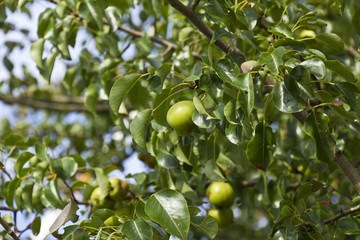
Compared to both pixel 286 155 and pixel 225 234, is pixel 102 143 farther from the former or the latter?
pixel 286 155

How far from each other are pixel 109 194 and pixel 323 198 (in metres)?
0.89

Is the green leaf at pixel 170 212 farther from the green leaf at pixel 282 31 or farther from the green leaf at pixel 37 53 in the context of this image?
the green leaf at pixel 37 53

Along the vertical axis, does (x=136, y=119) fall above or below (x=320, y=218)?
above

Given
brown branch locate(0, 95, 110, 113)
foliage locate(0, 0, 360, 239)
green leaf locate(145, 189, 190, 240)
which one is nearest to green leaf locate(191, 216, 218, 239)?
foliage locate(0, 0, 360, 239)

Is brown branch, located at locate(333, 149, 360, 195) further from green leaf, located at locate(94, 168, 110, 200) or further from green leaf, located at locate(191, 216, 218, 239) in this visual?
green leaf, located at locate(94, 168, 110, 200)

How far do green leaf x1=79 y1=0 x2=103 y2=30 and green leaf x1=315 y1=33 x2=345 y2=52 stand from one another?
99cm

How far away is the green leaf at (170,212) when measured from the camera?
48.8 inches

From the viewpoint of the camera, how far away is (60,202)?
1.83 metres

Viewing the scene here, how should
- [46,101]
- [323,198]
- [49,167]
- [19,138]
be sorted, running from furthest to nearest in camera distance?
[46,101], [19,138], [49,167], [323,198]

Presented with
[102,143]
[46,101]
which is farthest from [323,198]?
[46,101]

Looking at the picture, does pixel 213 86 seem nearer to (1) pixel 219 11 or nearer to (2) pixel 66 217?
(1) pixel 219 11

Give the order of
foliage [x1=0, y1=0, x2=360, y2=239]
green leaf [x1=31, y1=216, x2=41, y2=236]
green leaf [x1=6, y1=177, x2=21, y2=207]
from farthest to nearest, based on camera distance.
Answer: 1. green leaf [x1=6, y1=177, x2=21, y2=207]
2. green leaf [x1=31, y1=216, x2=41, y2=236]
3. foliage [x1=0, y1=0, x2=360, y2=239]

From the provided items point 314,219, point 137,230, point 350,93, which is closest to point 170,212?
point 137,230

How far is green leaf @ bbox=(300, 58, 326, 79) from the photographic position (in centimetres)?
131
